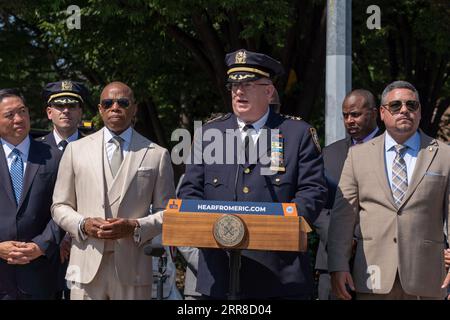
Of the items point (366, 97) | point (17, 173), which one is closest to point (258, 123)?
point (17, 173)

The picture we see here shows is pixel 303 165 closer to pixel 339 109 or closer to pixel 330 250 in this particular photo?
pixel 330 250

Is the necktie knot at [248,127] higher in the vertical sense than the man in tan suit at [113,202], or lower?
higher

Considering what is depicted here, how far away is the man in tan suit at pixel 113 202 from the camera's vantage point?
18.6 ft

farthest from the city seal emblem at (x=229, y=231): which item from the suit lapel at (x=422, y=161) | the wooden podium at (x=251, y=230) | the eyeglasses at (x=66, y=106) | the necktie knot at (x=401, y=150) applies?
the eyeglasses at (x=66, y=106)

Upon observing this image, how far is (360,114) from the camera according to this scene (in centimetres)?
735

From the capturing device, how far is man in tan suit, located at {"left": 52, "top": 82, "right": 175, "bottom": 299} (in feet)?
18.6

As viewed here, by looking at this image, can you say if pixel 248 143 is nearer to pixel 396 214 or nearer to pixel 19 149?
pixel 396 214

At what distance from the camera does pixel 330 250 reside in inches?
227

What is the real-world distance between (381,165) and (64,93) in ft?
11.2

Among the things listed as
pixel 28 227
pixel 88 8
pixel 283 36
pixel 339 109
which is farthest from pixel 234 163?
pixel 283 36

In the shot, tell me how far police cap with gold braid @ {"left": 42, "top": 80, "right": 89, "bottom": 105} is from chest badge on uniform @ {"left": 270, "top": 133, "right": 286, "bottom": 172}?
2896 millimetres

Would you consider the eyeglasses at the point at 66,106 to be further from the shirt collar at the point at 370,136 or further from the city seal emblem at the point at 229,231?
the city seal emblem at the point at 229,231

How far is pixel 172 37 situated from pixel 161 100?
2.83 m

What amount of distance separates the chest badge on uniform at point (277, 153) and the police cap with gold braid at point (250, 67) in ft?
1.36
